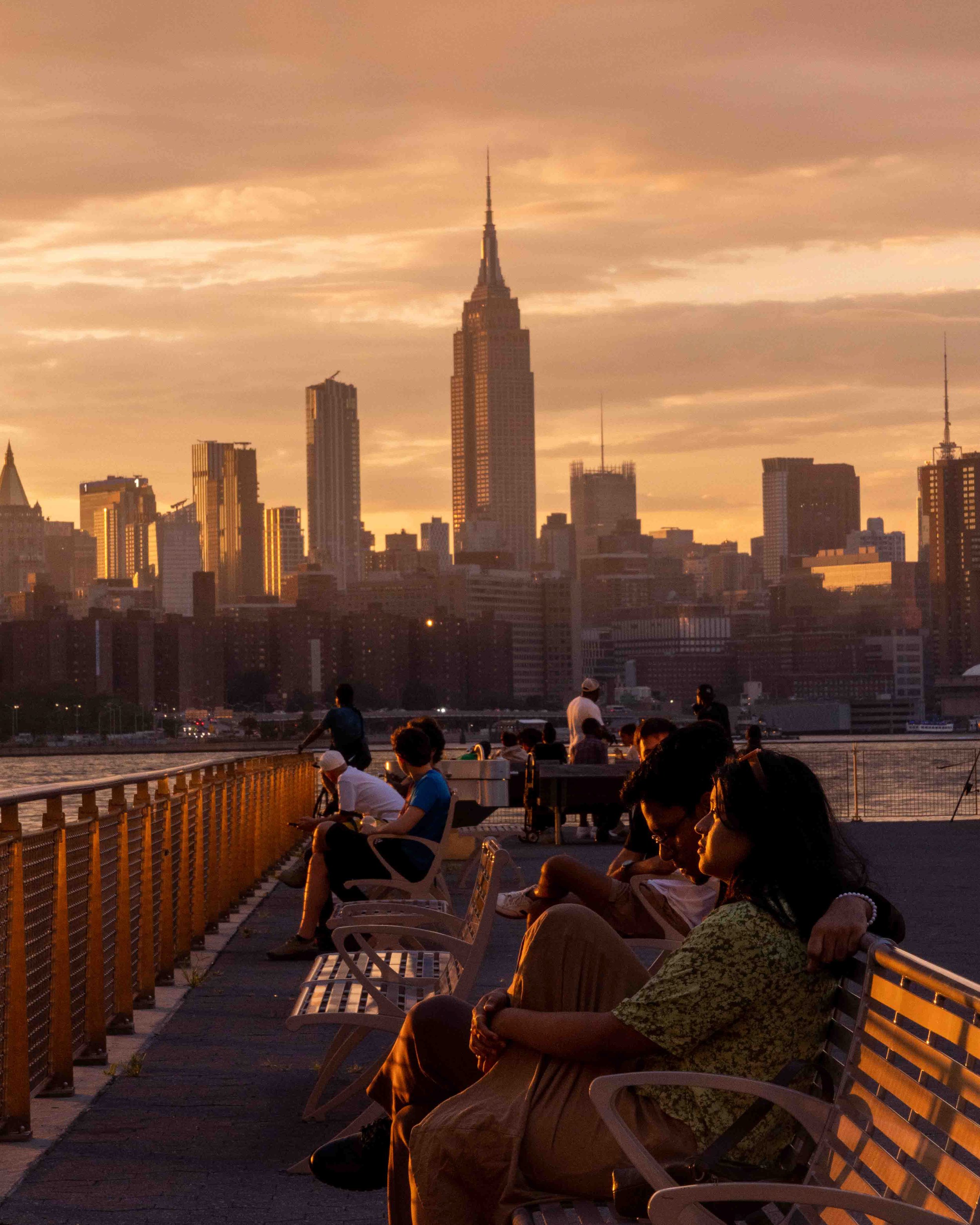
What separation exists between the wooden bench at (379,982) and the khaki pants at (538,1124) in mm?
1459

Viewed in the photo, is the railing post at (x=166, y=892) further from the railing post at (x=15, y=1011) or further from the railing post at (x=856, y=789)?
the railing post at (x=856, y=789)

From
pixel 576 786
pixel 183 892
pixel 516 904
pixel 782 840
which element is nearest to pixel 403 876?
pixel 183 892

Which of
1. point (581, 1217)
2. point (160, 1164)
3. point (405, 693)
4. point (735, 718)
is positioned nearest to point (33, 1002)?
point (160, 1164)

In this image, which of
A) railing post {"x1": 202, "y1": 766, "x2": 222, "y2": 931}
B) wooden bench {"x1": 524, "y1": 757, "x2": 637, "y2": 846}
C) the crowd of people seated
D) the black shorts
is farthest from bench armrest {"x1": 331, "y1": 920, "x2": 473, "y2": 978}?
wooden bench {"x1": 524, "y1": 757, "x2": 637, "y2": 846}

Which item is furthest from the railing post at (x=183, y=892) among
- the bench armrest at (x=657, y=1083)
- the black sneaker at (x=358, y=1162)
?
the bench armrest at (x=657, y=1083)

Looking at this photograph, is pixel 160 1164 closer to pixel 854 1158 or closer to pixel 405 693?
pixel 854 1158

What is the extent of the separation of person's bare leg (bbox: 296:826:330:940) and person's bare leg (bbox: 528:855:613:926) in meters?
3.30

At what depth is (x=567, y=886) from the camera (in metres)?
4.83

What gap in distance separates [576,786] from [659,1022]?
15026 millimetres

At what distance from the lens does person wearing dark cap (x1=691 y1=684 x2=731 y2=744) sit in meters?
16.1

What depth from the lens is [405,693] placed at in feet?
598

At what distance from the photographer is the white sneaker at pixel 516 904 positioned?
500 cm

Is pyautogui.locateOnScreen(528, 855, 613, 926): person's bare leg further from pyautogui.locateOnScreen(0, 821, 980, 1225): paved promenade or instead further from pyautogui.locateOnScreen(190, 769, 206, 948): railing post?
pyautogui.locateOnScreen(190, 769, 206, 948): railing post

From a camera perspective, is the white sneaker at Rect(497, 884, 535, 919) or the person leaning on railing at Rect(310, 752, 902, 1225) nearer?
the person leaning on railing at Rect(310, 752, 902, 1225)
